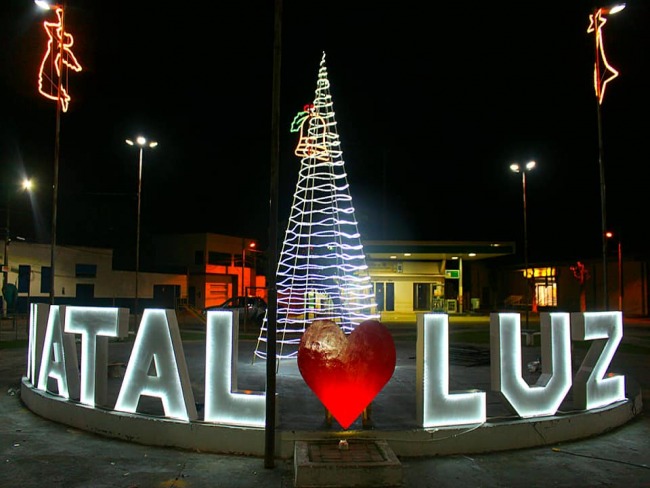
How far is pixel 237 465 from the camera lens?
705 centimetres

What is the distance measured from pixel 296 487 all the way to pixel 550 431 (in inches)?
161

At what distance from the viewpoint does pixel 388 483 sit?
616 cm

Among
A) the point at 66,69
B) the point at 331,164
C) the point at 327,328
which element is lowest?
the point at 327,328

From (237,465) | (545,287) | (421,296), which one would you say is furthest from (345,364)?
(545,287)

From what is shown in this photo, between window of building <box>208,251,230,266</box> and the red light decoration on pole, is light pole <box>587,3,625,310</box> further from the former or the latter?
window of building <box>208,251,230,266</box>

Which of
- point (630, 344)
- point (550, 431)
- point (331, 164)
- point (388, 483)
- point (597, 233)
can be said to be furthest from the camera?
point (597, 233)

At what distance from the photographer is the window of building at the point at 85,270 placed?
140ft

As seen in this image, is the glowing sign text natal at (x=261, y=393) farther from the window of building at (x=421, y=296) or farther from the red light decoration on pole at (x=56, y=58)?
the window of building at (x=421, y=296)

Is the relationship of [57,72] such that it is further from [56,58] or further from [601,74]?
[601,74]

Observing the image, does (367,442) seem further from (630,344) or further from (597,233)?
(597,233)

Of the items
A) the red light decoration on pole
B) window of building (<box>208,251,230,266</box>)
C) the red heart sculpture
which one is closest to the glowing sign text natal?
the red heart sculpture

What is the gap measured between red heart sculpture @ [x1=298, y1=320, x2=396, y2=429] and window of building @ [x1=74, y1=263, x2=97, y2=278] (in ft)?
130

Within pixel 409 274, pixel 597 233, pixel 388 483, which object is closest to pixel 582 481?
pixel 388 483

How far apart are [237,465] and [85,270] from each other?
3999 cm
